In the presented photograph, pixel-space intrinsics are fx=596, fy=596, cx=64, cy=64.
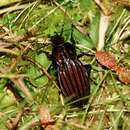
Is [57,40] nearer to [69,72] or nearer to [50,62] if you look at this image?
[50,62]

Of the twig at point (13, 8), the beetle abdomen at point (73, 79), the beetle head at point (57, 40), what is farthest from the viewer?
the twig at point (13, 8)

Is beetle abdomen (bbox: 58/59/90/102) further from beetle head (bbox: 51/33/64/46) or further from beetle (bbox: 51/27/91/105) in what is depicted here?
beetle head (bbox: 51/33/64/46)

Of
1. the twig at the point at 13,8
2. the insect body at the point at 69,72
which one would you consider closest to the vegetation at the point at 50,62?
the twig at the point at 13,8

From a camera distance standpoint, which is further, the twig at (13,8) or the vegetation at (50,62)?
the twig at (13,8)

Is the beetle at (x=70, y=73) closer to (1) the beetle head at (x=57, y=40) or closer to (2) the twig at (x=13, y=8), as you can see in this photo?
(1) the beetle head at (x=57, y=40)

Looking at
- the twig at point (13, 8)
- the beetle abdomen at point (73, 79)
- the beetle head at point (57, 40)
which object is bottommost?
the beetle abdomen at point (73, 79)

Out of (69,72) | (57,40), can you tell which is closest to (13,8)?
(57,40)

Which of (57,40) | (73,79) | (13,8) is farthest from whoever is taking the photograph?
(13,8)
